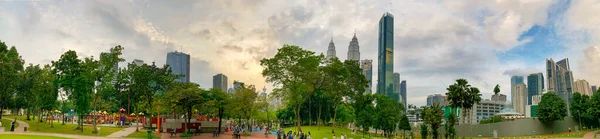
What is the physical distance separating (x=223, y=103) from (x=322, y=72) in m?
15.3

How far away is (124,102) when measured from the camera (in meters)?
88.5

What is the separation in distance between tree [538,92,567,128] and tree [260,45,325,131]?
37.6m

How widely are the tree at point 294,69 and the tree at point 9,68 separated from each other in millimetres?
32404

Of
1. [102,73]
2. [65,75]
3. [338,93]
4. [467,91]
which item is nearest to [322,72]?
[338,93]

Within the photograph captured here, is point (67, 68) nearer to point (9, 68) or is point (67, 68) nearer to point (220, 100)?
point (9, 68)

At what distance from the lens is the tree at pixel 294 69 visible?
199 ft

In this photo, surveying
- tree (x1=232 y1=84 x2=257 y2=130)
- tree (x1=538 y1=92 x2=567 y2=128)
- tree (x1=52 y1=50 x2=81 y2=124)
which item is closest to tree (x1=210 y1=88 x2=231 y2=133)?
tree (x1=232 y1=84 x2=257 y2=130)

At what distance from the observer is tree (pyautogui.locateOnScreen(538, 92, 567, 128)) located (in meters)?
68.2

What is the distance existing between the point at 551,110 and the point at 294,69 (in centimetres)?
4321

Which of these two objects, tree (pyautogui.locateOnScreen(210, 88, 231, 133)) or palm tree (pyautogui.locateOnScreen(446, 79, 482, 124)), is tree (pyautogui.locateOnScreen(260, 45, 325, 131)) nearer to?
tree (pyautogui.locateOnScreen(210, 88, 231, 133))

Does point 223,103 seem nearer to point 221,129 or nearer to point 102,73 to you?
point 221,129

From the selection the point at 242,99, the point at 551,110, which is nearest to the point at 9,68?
the point at 242,99

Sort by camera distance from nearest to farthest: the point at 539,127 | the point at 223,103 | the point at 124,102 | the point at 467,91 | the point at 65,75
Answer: the point at 65,75, the point at 223,103, the point at 467,91, the point at 539,127, the point at 124,102

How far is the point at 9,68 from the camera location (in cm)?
5209
